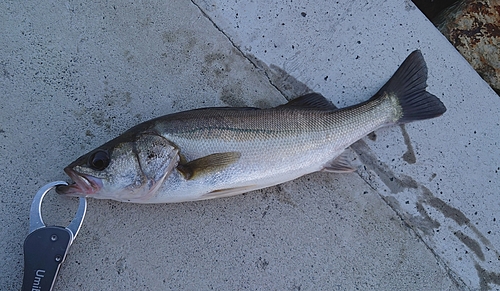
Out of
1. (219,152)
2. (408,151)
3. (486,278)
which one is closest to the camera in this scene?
(219,152)

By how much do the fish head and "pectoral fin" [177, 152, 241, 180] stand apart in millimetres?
72

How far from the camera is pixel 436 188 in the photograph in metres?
2.75

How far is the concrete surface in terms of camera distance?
2.45 m

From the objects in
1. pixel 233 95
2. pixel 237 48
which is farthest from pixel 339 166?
pixel 237 48

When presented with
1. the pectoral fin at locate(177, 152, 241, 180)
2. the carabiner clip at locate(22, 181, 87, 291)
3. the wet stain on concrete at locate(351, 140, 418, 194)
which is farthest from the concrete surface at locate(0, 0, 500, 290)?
the pectoral fin at locate(177, 152, 241, 180)

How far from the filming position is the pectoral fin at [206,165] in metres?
2.16

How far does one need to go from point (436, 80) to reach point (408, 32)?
43 cm

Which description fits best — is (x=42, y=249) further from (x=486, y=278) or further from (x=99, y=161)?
(x=486, y=278)

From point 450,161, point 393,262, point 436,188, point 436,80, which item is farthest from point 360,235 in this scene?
point 436,80

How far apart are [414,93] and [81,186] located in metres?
2.18

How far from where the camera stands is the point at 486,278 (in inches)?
105

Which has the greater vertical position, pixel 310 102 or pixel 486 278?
pixel 310 102

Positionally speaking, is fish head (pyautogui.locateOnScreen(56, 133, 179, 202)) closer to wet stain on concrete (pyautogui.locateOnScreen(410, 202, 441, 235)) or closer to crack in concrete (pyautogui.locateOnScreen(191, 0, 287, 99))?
crack in concrete (pyautogui.locateOnScreen(191, 0, 287, 99))

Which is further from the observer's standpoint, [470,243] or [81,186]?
[470,243]
